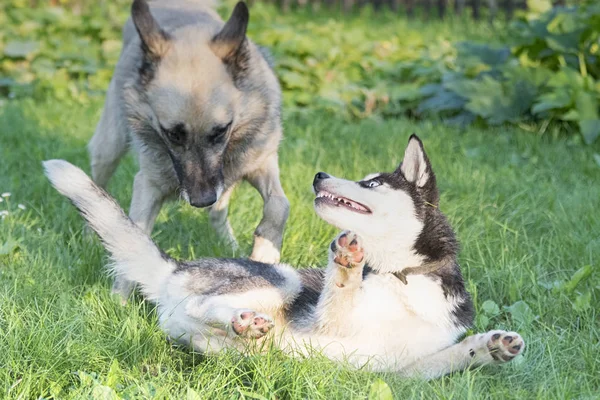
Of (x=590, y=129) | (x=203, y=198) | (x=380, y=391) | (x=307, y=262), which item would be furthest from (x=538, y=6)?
(x=380, y=391)

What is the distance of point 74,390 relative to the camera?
8.29ft

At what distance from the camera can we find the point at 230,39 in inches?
155

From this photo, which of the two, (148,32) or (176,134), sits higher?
(148,32)

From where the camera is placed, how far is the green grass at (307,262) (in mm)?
2682

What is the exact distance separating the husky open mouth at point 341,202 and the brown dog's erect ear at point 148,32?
1.30 metres

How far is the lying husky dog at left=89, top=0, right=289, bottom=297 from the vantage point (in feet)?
12.2

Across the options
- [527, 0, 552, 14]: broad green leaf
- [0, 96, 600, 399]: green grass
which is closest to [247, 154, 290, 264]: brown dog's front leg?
[0, 96, 600, 399]: green grass

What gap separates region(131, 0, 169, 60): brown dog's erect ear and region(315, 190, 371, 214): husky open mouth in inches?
51.1

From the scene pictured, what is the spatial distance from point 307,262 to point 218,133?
808 millimetres

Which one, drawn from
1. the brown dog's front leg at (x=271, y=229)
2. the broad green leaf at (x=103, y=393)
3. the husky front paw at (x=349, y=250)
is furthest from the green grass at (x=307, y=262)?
the husky front paw at (x=349, y=250)

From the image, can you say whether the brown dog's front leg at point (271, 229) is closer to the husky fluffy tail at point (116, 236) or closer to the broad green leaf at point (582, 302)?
the husky fluffy tail at point (116, 236)

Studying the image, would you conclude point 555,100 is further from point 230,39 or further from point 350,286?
point 350,286

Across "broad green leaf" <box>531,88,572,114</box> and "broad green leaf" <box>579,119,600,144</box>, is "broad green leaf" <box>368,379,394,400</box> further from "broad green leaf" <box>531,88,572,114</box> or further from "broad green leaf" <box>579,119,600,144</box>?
"broad green leaf" <box>531,88,572,114</box>

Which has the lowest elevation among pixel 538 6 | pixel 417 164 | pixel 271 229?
pixel 271 229
